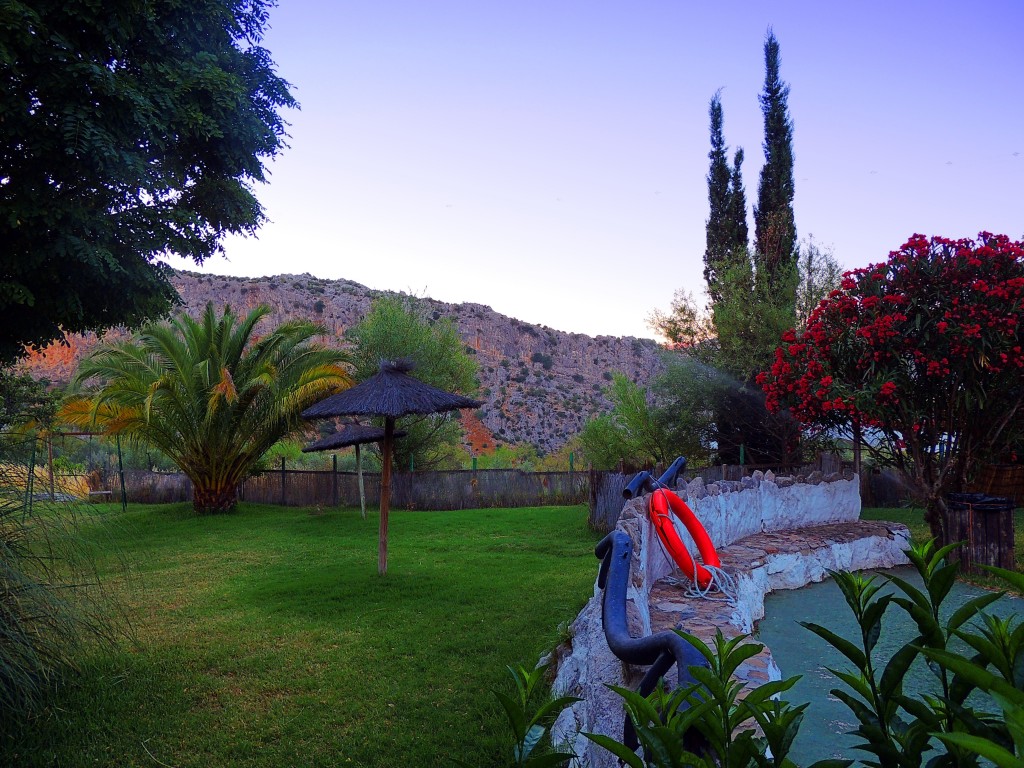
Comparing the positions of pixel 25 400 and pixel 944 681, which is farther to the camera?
pixel 25 400

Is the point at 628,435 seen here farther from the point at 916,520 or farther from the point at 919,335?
the point at 919,335

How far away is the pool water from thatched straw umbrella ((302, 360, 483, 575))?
4.25 metres

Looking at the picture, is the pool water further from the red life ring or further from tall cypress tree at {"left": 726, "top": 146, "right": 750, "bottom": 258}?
tall cypress tree at {"left": 726, "top": 146, "right": 750, "bottom": 258}

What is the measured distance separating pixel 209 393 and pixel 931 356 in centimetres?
1415

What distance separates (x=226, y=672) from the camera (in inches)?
209

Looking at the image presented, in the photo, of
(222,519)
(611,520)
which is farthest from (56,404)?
(611,520)

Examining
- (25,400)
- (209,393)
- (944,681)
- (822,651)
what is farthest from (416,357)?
(944,681)

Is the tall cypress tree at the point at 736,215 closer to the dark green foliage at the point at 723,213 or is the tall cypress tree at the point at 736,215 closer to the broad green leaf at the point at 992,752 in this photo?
the dark green foliage at the point at 723,213

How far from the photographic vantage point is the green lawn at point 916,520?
10.4 meters

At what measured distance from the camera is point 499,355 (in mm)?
49156

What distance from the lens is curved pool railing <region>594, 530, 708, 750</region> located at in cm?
149

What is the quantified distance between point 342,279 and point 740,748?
52.0 m

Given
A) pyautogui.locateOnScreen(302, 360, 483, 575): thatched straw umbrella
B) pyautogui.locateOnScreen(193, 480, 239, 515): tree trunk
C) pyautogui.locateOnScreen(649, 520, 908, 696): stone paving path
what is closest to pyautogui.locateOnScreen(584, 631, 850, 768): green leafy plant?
pyautogui.locateOnScreen(649, 520, 908, 696): stone paving path

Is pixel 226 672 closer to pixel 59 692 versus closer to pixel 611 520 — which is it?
pixel 59 692
